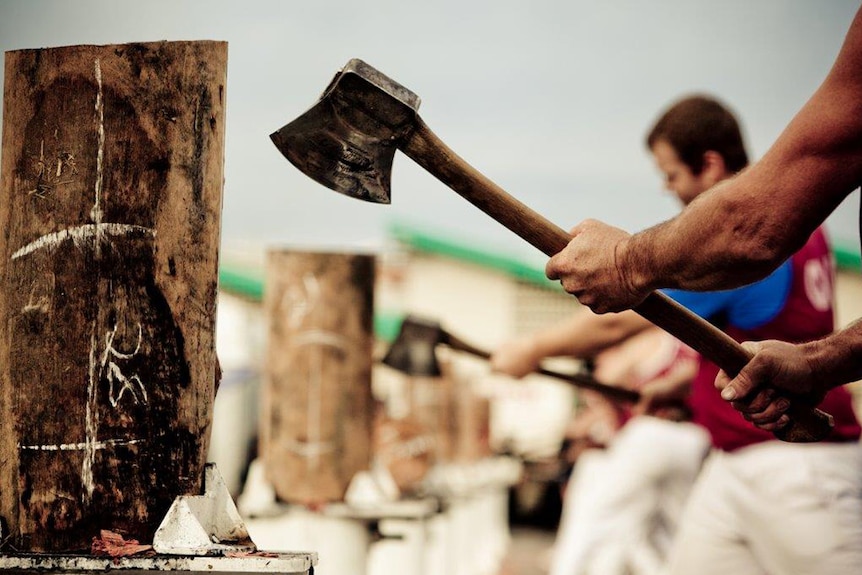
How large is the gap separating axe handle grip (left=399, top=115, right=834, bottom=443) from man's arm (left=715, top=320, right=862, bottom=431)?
0.06 metres

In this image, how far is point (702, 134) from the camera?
4422 millimetres

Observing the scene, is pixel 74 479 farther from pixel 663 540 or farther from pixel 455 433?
pixel 455 433

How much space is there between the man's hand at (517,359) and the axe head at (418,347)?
1.06 metres

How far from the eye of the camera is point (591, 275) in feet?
8.57

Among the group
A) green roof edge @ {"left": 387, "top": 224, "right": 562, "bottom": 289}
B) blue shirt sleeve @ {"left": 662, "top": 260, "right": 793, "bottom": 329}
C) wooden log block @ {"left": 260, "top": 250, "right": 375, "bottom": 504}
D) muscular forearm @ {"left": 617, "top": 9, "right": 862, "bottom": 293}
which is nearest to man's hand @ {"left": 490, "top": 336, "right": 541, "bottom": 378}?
wooden log block @ {"left": 260, "top": 250, "right": 375, "bottom": 504}

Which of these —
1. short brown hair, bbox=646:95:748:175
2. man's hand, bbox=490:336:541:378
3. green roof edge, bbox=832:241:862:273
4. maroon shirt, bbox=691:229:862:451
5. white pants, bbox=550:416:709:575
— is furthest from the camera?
green roof edge, bbox=832:241:862:273

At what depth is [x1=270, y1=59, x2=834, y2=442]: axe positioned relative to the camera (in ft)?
8.49

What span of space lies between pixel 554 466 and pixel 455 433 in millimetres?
6386

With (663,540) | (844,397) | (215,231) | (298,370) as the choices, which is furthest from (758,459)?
(663,540)

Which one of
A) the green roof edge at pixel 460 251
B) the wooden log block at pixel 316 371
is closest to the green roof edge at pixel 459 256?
the green roof edge at pixel 460 251

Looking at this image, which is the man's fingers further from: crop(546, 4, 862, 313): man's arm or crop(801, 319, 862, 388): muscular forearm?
crop(546, 4, 862, 313): man's arm

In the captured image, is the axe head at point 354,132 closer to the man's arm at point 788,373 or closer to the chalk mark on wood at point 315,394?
the man's arm at point 788,373

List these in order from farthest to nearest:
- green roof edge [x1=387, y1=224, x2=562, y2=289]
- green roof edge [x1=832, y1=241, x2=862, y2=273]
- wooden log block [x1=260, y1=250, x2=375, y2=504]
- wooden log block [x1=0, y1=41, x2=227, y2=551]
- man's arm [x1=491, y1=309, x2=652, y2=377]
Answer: green roof edge [x1=387, y1=224, x2=562, y2=289], green roof edge [x1=832, y1=241, x2=862, y2=273], wooden log block [x1=260, y1=250, x2=375, y2=504], man's arm [x1=491, y1=309, x2=652, y2=377], wooden log block [x1=0, y1=41, x2=227, y2=551]

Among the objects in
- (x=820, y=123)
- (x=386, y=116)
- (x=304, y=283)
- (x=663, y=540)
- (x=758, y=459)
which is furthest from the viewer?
(x=663, y=540)
